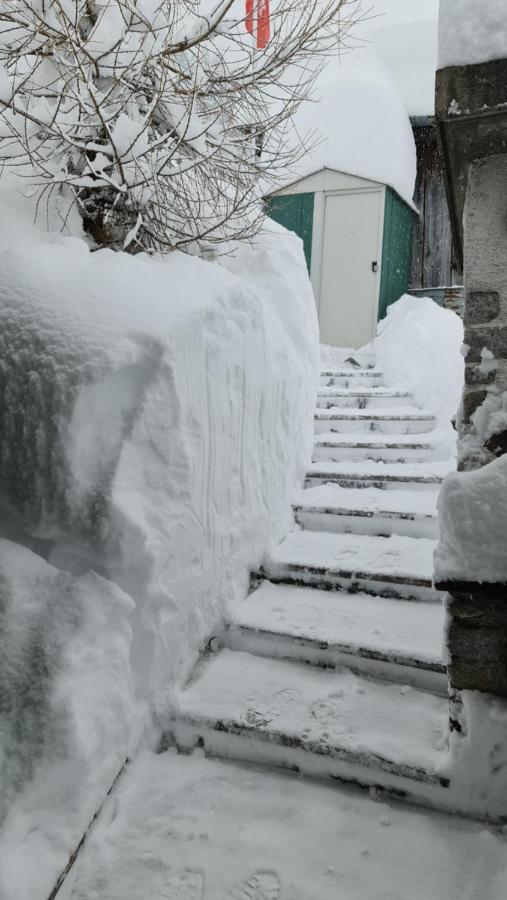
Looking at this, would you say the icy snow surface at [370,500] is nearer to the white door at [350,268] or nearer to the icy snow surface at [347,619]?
the icy snow surface at [347,619]

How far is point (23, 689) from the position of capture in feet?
5.71

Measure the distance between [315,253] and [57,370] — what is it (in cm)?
672

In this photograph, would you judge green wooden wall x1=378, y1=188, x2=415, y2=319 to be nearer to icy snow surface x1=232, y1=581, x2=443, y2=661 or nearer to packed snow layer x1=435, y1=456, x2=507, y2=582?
icy snow surface x1=232, y1=581, x2=443, y2=661

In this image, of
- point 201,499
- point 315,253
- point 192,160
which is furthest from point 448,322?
point 201,499

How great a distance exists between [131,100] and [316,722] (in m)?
3.17

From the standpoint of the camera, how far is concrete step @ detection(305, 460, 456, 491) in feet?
12.4

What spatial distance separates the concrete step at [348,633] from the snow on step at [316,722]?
67mm

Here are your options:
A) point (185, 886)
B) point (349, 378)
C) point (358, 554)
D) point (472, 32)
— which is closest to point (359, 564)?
point (358, 554)

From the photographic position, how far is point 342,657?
2398 millimetres

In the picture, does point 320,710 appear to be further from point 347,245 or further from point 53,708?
point 347,245

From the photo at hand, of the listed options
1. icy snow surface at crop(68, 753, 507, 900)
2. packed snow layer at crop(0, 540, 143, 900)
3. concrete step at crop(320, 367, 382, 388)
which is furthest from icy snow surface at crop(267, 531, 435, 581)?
concrete step at crop(320, 367, 382, 388)

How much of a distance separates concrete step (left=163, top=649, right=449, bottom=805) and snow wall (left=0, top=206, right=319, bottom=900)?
0.19 meters

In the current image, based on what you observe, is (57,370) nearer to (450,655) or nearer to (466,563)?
(466,563)

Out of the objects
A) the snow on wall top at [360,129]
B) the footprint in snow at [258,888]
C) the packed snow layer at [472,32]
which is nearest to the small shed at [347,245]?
the snow on wall top at [360,129]
